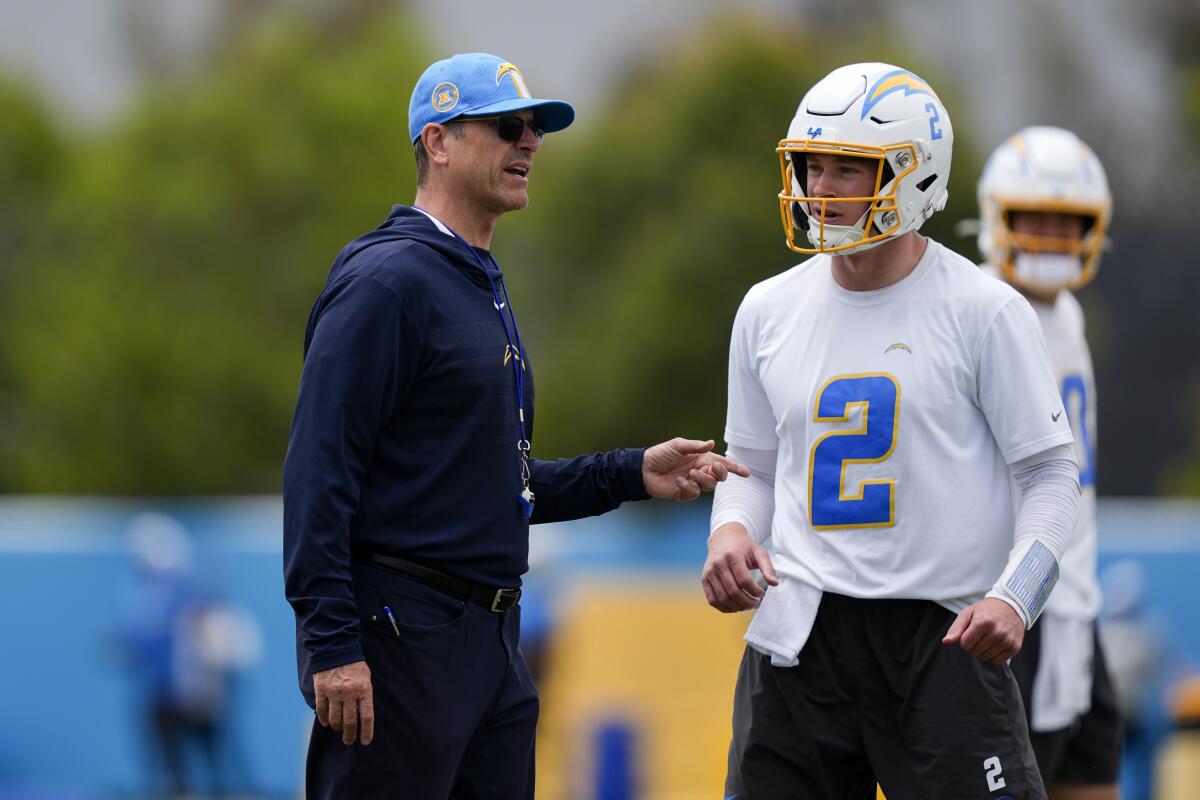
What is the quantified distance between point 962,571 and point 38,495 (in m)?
17.5

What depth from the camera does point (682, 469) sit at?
4.57 m

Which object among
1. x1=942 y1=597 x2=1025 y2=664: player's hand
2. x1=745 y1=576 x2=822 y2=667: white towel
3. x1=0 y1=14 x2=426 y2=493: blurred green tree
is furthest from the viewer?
x1=0 y1=14 x2=426 y2=493: blurred green tree

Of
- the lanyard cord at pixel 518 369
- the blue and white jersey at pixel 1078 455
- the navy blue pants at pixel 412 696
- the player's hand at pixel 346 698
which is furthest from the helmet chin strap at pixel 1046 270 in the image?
the player's hand at pixel 346 698

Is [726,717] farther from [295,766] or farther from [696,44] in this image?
[696,44]

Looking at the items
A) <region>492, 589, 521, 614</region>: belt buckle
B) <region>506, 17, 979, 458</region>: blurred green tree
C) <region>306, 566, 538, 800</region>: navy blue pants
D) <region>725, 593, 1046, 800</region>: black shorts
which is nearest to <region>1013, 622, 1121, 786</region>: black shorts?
<region>725, 593, 1046, 800</region>: black shorts

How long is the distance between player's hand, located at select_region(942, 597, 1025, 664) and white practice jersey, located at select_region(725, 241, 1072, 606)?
0.21m

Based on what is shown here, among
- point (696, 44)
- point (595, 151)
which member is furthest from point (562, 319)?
point (696, 44)

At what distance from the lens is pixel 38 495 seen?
20109 millimetres

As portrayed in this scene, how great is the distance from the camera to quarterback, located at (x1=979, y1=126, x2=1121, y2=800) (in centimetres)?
545

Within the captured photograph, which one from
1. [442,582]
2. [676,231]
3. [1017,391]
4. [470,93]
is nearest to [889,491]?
[1017,391]

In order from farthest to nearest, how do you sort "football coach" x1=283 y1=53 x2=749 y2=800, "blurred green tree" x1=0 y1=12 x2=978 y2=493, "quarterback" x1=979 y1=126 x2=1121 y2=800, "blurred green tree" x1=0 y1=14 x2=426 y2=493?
"blurred green tree" x1=0 y1=14 x2=426 y2=493, "blurred green tree" x1=0 y1=12 x2=978 y2=493, "quarterback" x1=979 y1=126 x2=1121 y2=800, "football coach" x1=283 y1=53 x2=749 y2=800

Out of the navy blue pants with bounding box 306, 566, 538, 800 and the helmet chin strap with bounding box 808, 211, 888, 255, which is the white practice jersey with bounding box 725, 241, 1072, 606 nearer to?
the helmet chin strap with bounding box 808, 211, 888, 255

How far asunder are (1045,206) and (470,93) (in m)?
2.29

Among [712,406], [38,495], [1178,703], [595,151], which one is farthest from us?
[38,495]
